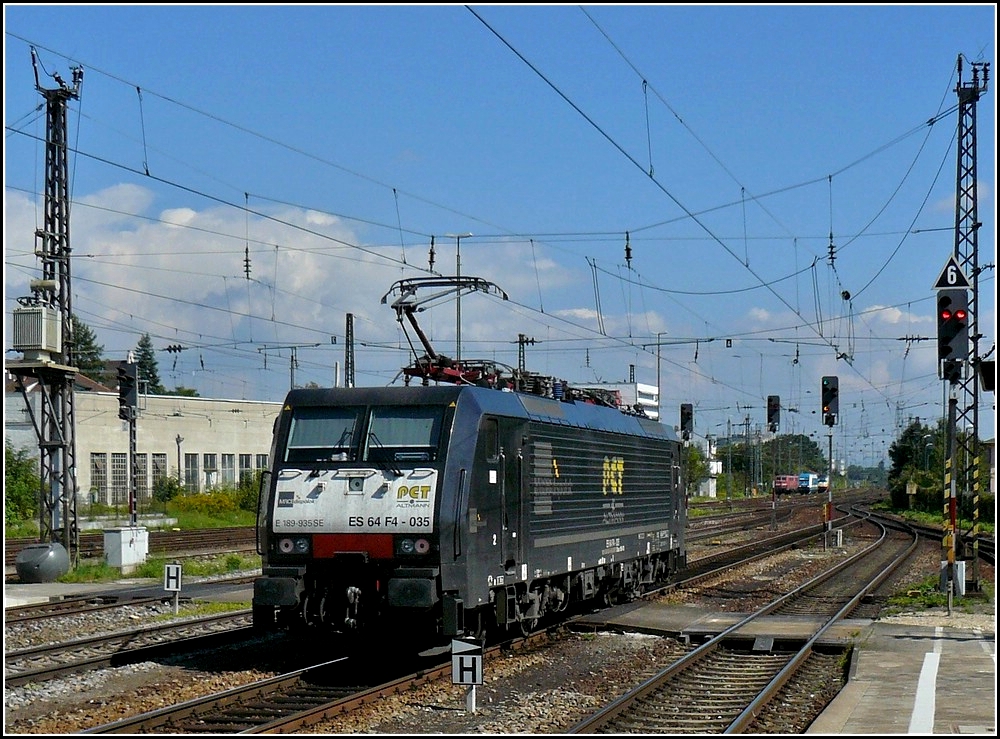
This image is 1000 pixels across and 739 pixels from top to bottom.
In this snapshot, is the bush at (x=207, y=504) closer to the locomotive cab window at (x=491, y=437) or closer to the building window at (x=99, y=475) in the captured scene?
the building window at (x=99, y=475)

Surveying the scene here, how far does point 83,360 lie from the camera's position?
382 ft

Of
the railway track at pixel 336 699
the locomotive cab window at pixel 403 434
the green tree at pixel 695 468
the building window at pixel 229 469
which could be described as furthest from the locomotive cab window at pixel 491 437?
the green tree at pixel 695 468

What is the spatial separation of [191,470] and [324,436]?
4971 centimetres

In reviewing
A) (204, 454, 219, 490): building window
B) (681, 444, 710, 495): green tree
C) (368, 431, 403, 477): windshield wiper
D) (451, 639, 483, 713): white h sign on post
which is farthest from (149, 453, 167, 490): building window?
(451, 639, 483, 713): white h sign on post

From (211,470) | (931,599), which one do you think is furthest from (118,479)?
(931,599)

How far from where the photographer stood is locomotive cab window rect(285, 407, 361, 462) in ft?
47.2

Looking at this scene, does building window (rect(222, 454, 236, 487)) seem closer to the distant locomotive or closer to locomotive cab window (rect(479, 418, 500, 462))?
the distant locomotive

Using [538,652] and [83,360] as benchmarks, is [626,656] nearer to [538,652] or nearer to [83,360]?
[538,652]

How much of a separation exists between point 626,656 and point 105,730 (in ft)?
23.7

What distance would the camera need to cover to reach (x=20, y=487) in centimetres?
4888

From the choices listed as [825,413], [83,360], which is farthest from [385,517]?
[83,360]

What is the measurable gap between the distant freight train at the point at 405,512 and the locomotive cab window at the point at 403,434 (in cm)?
1

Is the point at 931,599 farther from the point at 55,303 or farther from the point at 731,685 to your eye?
the point at 55,303

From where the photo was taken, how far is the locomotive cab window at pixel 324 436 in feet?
47.2
